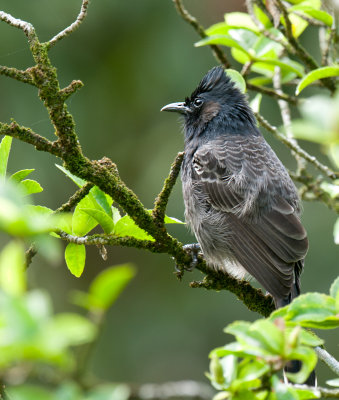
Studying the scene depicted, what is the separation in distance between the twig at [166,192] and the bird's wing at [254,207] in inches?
45.6

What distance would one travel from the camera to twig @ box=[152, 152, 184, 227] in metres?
3.06

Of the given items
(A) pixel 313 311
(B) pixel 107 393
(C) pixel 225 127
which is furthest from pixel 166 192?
(C) pixel 225 127

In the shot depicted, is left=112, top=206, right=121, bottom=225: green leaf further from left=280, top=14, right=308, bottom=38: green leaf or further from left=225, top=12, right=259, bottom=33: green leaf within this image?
left=280, top=14, right=308, bottom=38: green leaf

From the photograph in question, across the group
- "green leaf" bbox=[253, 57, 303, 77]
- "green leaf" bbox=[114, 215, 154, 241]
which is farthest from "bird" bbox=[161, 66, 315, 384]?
"green leaf" bbox=[114, 215, 154, 241]

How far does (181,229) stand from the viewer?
28.6 feet

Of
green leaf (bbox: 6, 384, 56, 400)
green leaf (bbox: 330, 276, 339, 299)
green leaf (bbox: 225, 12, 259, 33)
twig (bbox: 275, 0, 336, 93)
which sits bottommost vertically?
green leaf (bbox: 6, 384, 56, 400)

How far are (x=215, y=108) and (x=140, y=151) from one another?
468cm

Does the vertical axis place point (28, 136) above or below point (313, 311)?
above

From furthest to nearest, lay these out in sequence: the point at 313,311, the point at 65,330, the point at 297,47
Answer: the point at 297,47, the point at 313,311, the point at 65,330

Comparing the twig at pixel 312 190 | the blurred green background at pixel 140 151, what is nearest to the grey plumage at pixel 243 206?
the twig at pixel 312 190

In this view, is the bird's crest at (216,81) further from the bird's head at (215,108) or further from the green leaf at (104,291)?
the green leaf at (104,291)

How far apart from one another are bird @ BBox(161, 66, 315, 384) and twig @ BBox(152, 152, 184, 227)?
1.14 m

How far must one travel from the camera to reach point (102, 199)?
10.6 feet

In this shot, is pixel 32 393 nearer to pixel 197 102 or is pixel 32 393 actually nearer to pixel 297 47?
pixel 297 47
